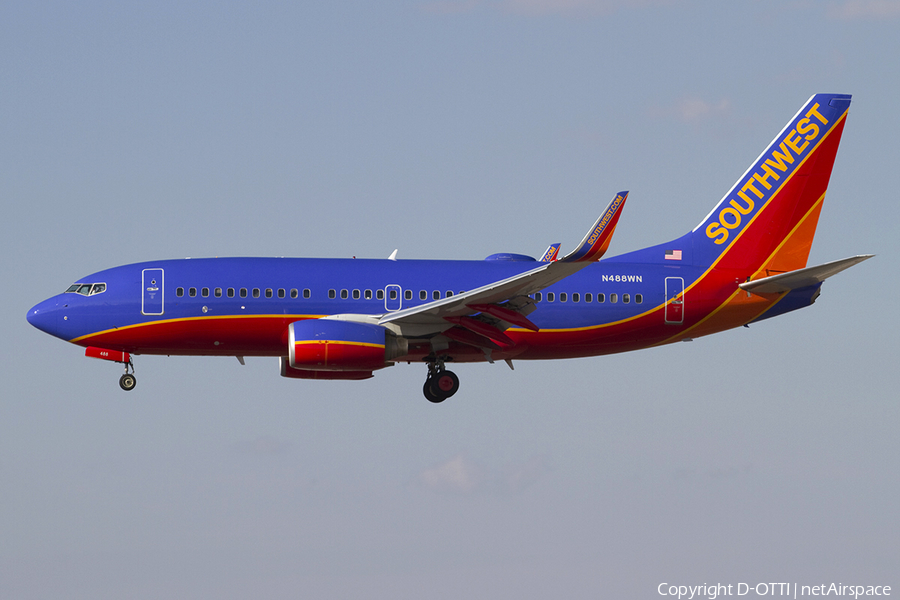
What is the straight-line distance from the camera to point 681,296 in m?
42.0

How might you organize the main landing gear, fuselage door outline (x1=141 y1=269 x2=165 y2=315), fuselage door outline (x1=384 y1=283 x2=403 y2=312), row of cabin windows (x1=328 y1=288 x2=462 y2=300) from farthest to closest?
1. the main landing gear
2. fuselage door outline (x1=384 y1=283 x2=403 y2=312)
3. row of cabin windows (x1=328 y1=288 x2=462 y2=300)
4. fuselage door outline (x1=141 y1=269 x2=165 y2=315)

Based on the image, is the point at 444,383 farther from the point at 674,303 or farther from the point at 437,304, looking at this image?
the point at 674,303

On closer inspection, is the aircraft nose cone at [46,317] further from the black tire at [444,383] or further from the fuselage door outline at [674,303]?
the fuselage door outline at [674,303]

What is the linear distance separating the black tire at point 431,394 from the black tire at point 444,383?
0.05 metres

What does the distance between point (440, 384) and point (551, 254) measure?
614cm

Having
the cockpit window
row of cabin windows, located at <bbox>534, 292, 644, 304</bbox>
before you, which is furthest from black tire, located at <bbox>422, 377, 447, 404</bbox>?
the cockpit window

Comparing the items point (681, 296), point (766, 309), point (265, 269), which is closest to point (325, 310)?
point (265, 269)

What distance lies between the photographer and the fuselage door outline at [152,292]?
128ft

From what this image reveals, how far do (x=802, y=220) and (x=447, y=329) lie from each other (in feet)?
45.9

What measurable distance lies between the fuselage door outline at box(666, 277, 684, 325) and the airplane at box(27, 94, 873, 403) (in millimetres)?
48

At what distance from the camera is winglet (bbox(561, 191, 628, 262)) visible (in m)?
34.0

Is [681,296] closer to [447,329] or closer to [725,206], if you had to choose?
[725,206]

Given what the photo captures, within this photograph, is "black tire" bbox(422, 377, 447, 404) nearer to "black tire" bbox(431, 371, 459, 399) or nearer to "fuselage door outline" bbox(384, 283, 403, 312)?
"black tire" bbox(431, 371, 459, 399)

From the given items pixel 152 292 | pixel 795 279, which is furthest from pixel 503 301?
pixel 152 292
